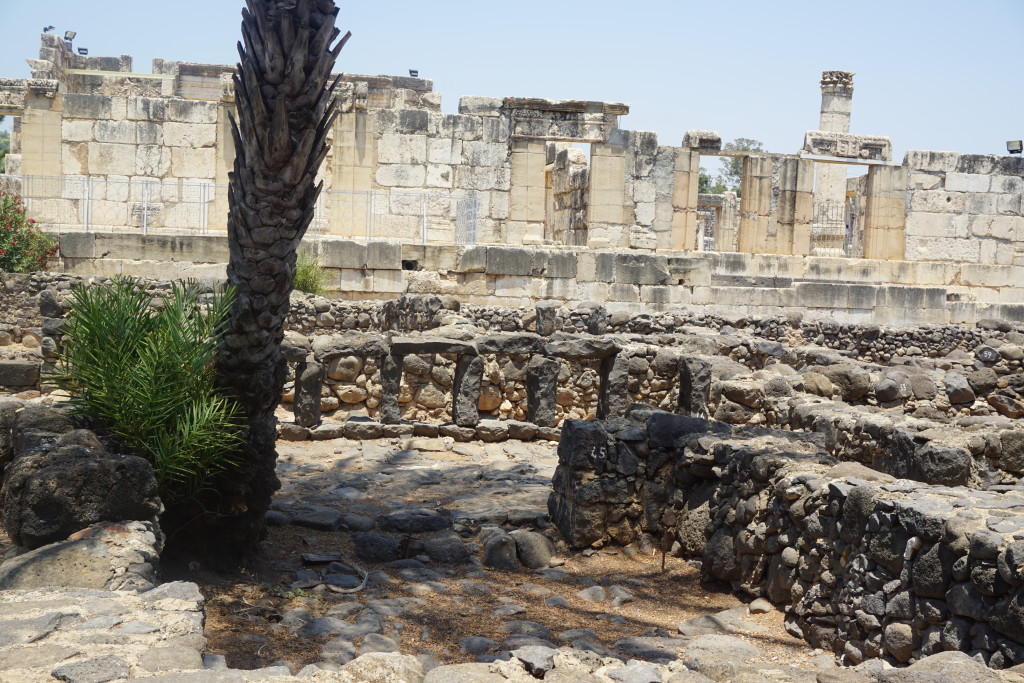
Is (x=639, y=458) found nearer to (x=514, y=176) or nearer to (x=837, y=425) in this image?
(x=837, y=425)

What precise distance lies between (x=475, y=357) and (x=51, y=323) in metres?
5.08

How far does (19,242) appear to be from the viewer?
50.4ft

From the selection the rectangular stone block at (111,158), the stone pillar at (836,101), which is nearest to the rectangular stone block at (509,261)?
the rectangular stone block at (111,158)

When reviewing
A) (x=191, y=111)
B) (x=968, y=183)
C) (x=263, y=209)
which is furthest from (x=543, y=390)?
(x=968, y=183)

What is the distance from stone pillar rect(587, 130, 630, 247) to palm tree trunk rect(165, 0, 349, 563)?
13.6 m

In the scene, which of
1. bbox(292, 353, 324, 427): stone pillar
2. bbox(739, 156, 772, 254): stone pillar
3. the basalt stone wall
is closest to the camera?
the basalt stone wall

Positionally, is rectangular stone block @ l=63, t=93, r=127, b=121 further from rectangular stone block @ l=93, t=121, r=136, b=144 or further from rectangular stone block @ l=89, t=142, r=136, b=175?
rectangular stone block @ l=89, t=142, r=136, b=175

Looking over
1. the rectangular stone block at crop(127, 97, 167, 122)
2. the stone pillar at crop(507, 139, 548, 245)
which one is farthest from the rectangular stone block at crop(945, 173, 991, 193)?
the rectangular stone block at crop(127, 97, 167, 122)

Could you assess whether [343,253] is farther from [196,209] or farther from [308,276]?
[196,209]

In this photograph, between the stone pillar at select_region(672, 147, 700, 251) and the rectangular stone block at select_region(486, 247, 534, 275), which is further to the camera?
the stone pillar at select_region(672, 147, 700, 251)

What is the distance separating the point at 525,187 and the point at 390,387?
28.4 feet

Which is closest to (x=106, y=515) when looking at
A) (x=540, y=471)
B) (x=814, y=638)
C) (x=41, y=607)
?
(x=41, y=607)

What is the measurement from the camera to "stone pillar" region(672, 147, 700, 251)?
64.5 ft

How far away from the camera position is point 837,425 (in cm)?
791
